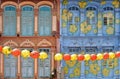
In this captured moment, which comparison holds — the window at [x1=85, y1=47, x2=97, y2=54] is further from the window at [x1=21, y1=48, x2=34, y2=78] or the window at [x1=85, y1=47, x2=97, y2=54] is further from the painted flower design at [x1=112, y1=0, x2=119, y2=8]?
the window at [x1=21, y1=48, x2=34, y2=78]

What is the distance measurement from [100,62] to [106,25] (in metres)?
2.62

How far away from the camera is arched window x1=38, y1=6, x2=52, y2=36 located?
29703 mm

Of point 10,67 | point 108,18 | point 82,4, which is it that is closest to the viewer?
point 10,67

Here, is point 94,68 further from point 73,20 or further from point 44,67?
point 73,20

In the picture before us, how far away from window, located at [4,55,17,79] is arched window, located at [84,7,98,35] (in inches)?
217

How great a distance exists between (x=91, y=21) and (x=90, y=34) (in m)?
0.92

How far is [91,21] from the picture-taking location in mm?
29953

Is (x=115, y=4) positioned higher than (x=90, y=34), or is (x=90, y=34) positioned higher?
(x=115, y=4)

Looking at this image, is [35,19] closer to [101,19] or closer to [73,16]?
[73,16]

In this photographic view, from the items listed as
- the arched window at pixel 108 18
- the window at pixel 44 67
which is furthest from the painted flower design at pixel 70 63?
the arched window at pixel 108 18

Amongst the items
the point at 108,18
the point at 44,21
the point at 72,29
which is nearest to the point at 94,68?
the point at 72,29

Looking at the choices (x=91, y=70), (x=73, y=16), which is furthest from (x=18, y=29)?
(x=91, y=70)

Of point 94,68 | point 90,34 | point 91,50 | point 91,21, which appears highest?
point 91,21

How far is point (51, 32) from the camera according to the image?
29.6 meters
